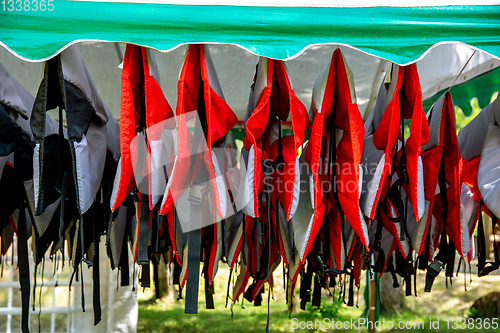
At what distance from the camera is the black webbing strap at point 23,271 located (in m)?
1.28

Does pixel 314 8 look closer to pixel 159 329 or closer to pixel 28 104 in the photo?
pixel 28 104

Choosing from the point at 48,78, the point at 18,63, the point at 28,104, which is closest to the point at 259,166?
the point at 48,78

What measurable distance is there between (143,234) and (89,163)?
0.31m

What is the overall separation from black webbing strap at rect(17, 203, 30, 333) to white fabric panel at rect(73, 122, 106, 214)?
0.43 meters

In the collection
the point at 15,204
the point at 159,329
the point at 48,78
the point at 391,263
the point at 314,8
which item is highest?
the point at 314,8

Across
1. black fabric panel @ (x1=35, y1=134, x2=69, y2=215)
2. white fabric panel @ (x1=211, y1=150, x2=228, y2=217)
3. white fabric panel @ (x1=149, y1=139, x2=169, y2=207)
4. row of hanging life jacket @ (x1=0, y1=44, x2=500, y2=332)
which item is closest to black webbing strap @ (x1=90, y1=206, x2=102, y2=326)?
row of hanging life jacket @ (x1=0, y1=44, x2=500, y2=332)

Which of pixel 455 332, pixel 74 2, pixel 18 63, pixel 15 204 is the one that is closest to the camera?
pixel 74 2

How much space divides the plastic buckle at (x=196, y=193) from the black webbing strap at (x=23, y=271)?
27.1 inches

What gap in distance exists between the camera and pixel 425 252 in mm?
1488

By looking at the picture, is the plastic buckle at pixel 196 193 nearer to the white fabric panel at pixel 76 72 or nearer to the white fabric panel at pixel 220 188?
the white fabric panel at pixel 220 188

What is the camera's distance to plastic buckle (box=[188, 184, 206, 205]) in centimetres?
124

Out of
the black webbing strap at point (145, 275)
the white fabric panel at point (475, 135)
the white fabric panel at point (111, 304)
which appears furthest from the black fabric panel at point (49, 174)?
the white fabric panel at point (111, 304)

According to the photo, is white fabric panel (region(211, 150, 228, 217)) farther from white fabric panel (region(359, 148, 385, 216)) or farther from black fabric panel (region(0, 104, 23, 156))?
black fabric panel (region(0, 104, 23, 156))

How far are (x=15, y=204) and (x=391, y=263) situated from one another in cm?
174
